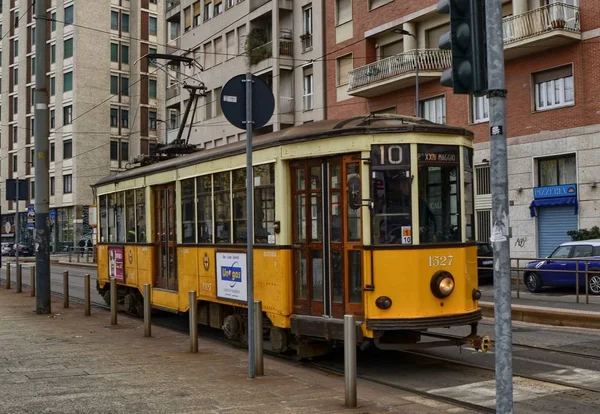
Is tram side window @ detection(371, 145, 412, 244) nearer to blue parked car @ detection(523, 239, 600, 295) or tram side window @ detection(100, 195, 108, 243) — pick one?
tram side window @ detection(100, 195, 108, 243)

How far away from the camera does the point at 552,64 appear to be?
26.2 meters

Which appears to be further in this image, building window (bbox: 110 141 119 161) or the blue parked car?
building window (bbox: 110 141 119 161)

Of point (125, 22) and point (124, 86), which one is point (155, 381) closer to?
point (124, 86)

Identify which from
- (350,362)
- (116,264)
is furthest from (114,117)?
(350,362)

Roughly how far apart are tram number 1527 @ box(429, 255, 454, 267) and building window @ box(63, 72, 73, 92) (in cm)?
5592

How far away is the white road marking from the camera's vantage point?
24.6ft

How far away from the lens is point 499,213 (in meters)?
5.11

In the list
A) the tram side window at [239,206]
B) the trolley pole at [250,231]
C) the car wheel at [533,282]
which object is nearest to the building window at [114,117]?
the car wheel at [533,282]

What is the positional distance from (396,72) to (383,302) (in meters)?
24.1

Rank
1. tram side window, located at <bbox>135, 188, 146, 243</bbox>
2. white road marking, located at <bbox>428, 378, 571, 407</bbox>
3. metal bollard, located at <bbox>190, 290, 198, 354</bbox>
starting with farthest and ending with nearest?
1. tram side window, located at <bbox>135, 188, 146, 243</bbox>
2. metal bollard, located at <bbox>190, 290, 198, 354</bbox>
3. white road marking, located at <bbox>428, 378, 571, 407</bbox>

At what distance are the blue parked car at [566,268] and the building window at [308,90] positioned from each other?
19777 mm

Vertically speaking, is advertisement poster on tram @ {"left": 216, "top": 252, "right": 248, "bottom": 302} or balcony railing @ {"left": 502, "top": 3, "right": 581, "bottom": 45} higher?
balcony railing @ {"left": 502, "top": 3, "right": 581, "bottom": 45}

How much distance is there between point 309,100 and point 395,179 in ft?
97.2

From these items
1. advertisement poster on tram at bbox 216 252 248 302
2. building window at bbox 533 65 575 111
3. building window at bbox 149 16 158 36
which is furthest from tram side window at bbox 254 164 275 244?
building window at bbox 149 16 158 36
